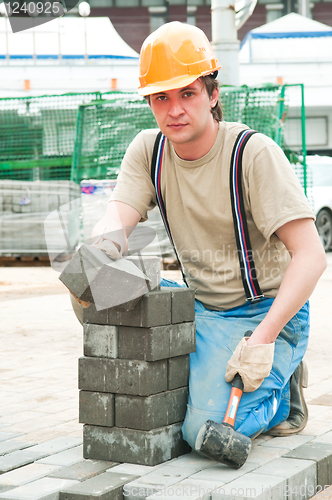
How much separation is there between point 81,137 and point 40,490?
326 inches

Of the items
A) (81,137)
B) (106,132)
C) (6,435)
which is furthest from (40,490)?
(81,137)

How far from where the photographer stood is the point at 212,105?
10.2ft

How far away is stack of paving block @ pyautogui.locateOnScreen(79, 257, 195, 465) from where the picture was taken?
8.86ft

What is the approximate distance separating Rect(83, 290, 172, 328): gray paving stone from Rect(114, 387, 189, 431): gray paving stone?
1.00 feet

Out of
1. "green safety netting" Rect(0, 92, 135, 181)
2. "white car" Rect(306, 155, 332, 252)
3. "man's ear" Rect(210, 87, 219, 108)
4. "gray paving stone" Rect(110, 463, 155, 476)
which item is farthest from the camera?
"white car" Rect(306, 155, 332, 252)

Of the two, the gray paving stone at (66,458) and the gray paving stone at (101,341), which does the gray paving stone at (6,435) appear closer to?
the gray paving stone at (66,458)

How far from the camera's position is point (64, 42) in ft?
65.7

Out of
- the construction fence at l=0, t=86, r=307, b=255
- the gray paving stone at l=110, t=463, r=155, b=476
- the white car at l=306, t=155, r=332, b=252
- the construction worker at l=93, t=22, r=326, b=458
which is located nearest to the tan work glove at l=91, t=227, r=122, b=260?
the construction worker at l=93, t=22, r=326, b=458

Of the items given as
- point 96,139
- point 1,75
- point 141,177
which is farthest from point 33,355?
point 1,75

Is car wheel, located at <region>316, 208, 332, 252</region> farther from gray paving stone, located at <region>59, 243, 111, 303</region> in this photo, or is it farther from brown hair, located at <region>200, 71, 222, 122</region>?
gray paving stone, located at <region>59, 243, 111, 303</region>

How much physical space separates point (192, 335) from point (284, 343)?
43 centimetres

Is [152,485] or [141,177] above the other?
[141,177]

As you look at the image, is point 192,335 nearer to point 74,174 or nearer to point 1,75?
point 74,174

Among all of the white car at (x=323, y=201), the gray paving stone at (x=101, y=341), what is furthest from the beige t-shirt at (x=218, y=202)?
the white car at (x=323, y=201)
